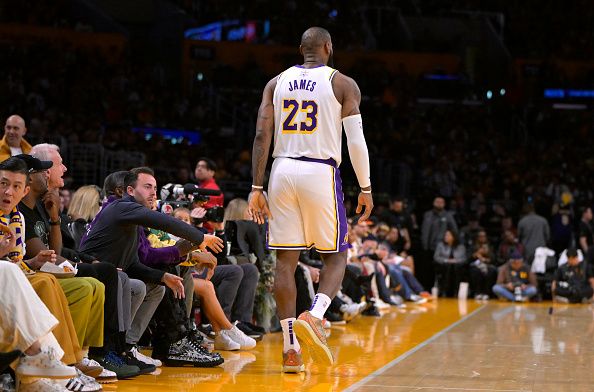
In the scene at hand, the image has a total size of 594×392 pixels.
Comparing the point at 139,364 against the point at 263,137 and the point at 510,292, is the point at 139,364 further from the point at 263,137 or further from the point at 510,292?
the point at 510,292

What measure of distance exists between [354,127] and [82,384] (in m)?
2.32

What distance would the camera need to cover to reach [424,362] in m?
7.19

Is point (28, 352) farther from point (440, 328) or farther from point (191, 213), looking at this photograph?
point (440, 328)

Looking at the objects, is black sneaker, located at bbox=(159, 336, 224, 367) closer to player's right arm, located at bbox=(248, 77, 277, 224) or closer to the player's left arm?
player's right arm, located at bbox=(248, 77, 277, 224)

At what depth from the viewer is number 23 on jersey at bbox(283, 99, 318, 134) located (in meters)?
6.57

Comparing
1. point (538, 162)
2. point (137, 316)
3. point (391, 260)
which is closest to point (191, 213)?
point (137, 316)

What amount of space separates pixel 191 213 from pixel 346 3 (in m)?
19.8

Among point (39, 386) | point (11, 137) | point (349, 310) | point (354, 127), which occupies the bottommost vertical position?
point (349, 310)

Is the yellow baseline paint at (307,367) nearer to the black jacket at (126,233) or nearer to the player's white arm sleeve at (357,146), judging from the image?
the black jacket at (126,233)

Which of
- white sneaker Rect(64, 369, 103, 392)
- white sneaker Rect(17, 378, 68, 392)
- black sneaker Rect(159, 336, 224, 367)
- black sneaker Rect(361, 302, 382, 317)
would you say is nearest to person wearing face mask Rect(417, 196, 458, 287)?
black sneaker Rect(361, 302, 382, 317)

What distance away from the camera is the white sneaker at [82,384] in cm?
530

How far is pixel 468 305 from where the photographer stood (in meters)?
15.2

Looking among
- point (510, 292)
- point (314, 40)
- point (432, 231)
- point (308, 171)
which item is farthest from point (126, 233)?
point (432, 231)

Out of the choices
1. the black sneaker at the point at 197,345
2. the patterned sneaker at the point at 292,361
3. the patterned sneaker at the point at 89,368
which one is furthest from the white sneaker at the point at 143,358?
the patterned sneaker at the point at 292,361
